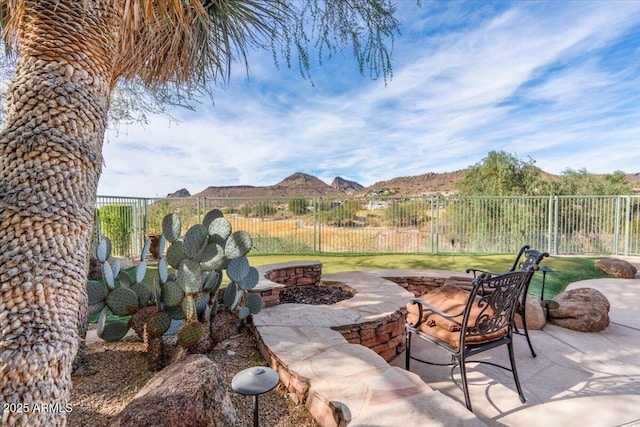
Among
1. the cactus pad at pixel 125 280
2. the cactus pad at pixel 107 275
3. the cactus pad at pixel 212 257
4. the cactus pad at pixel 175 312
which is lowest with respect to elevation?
the cactus pad at pixel 175 312

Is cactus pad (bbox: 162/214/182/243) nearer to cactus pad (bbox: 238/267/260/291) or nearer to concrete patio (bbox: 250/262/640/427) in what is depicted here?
cactus pad (bbox: 238/267/260/291)

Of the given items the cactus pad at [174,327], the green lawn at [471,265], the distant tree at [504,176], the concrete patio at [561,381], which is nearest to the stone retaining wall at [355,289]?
the concrete patio at [561,381]

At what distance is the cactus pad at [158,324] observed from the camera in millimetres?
2357

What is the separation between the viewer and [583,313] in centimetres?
383

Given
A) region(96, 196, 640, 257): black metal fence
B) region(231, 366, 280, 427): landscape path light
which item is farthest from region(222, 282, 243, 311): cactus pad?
region(96, 196, 640, 257): black metal fence

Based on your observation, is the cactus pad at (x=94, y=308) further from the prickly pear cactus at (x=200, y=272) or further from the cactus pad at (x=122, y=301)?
the prickly pear cactus at (x=200, y=272)

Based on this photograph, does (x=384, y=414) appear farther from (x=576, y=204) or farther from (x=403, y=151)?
(x=403, y=151)

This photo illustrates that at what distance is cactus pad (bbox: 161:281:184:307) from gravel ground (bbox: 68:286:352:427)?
58 cm

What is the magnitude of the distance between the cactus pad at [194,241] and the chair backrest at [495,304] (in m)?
2.21

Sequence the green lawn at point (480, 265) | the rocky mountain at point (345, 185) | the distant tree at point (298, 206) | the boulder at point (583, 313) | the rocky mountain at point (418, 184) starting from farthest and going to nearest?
1. the rocky mountain at point (345, 185)
2. the rocky mountain at point (418, 184)
3. the distant tree at point (298, 206)
4. the green lawn at point (480, 265)
5. the boulder at point (583, 313)

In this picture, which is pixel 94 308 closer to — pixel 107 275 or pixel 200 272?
pixel 107 275

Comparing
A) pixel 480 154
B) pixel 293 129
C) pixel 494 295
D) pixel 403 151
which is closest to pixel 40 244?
pixel 494 295

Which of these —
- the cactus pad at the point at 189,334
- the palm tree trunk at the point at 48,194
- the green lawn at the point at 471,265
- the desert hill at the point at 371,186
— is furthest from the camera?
the desert hill at the point at 371,186

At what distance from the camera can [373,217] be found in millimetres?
10336
